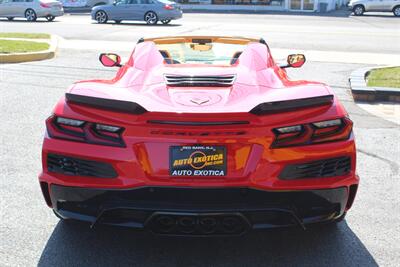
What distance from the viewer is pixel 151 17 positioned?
25.3m

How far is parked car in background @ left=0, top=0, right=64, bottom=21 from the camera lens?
88.7 ft

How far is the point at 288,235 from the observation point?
3.92 metres

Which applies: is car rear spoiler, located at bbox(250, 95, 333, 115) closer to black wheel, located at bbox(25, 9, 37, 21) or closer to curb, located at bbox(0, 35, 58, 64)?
curb, located at bbox(0, 35, 58, 64)

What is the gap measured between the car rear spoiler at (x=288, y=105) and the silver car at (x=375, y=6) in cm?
3191

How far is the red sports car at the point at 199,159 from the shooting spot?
10.3ft

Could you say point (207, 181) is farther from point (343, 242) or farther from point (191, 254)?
point (343, 242)

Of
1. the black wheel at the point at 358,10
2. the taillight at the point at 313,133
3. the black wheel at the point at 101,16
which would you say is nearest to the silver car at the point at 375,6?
the black wheel at the point at 358,10

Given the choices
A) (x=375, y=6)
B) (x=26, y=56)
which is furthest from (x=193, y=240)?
(x=375, y=6)

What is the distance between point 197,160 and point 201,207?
0.27 metres

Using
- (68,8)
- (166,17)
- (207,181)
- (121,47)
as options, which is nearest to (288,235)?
(207,181)

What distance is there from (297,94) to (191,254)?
128 centimetres

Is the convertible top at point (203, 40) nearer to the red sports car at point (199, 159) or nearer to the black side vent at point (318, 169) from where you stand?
the red sports car at point (199, 159)

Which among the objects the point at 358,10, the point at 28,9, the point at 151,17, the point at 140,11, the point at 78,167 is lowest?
the point at 358,10

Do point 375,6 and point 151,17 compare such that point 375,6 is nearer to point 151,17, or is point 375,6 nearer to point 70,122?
point 151,17
